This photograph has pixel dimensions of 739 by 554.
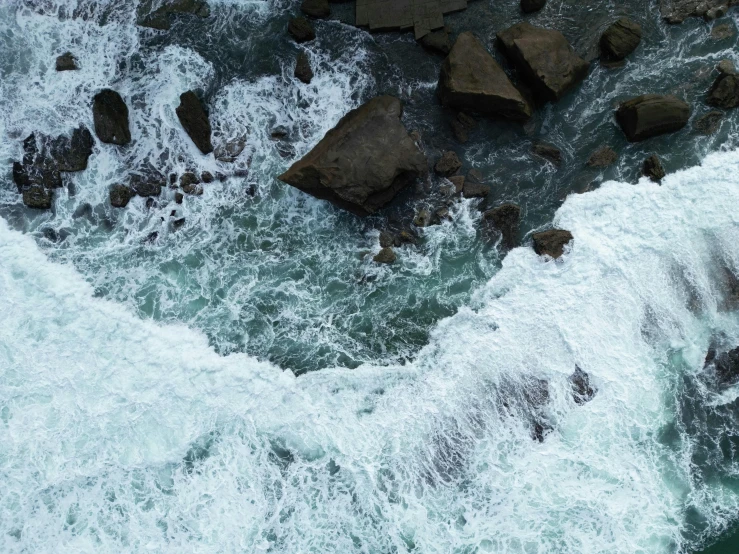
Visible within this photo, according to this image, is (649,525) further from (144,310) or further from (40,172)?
(40,172)

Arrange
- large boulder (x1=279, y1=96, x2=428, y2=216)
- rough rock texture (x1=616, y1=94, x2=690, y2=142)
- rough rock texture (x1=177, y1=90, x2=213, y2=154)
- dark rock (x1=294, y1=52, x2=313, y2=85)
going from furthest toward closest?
dark rock (x1=294, y1=52, x2=313, y2=85), rough rock texture (x1=177, y1=90, x2=213, y2=154), rough rock texture (x1=616, y1=94, x2=690, y2=142), large boulder (x1=279, y1=96, x2=428, y2=216)

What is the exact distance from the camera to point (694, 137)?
13.1 metres

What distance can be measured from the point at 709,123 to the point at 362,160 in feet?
26.5

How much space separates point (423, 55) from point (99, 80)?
7.50m

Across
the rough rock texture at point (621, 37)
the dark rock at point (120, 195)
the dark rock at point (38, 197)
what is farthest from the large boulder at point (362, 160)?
the dark rock at point (38, 197)

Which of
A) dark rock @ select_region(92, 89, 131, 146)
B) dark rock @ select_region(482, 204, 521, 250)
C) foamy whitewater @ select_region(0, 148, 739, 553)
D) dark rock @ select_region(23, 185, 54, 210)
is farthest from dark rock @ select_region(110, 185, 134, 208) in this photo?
dark rock @ select_region(482, 204, 521, 250)

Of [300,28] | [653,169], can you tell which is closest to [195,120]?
[300,28]

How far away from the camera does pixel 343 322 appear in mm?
12750

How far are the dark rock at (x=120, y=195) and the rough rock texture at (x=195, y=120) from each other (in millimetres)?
1885

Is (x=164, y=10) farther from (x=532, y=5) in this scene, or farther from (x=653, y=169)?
(x=653, y=169)

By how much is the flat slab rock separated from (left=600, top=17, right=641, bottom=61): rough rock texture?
334 centimetres

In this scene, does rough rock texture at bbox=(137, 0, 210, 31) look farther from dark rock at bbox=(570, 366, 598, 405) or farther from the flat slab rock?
dark rock at bbox=(570, 366, 598, 405)

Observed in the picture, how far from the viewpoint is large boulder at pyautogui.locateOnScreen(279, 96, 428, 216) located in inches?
475

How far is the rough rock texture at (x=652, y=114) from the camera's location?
12672mm
